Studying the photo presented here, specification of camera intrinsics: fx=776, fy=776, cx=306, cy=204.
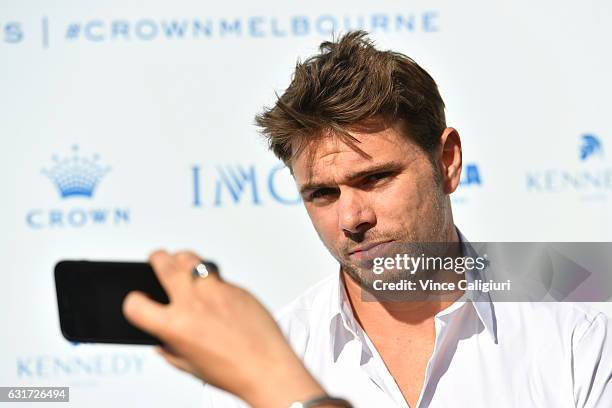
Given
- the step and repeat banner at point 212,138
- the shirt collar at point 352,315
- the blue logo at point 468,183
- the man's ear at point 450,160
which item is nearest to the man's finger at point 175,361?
the shirt collar at point 352,315

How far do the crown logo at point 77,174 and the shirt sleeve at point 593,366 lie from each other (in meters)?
2.36

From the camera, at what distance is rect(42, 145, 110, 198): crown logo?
11.3 feet

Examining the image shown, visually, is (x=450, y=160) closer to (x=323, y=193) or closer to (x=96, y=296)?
(x=323, y=193)

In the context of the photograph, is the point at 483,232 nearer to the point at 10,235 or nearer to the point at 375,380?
Answer: the point at 375,380

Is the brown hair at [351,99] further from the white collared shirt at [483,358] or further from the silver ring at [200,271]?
the silver ring at [200,271]

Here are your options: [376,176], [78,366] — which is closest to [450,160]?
[376,176]

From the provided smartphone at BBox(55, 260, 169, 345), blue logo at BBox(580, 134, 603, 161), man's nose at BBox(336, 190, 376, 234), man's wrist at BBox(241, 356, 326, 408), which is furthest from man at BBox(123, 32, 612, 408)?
blue logo at BBox(580, 134, 603, 161)

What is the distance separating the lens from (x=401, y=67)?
6.37ft

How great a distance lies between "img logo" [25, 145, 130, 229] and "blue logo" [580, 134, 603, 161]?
2007 mm

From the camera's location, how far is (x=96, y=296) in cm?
80

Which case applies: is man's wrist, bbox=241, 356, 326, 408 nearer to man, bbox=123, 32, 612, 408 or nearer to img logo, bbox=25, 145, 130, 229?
man, bbox=123, 32, 612, 408

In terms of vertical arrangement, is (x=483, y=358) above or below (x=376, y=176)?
below

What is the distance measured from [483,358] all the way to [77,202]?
7.33ft

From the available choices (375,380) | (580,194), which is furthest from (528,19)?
(375,380)
